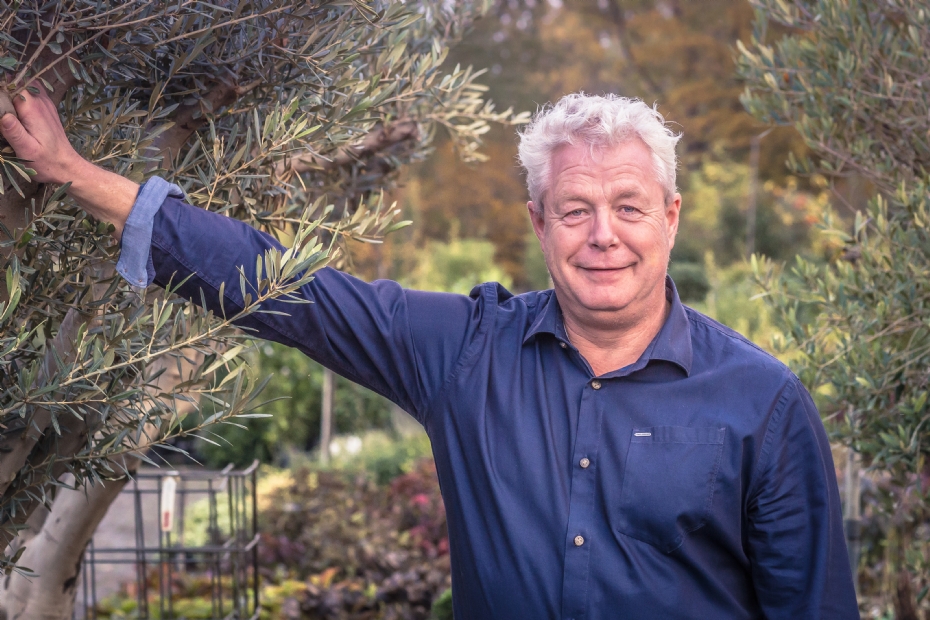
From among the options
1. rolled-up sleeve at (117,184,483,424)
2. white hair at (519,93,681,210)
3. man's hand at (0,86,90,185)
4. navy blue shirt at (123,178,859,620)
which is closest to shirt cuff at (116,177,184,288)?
rolled-up sleeve at (117,184,483,424)

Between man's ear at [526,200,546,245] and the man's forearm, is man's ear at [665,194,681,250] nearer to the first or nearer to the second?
man's ear at [526,200,546,245]

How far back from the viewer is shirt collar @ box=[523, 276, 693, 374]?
1.93 m

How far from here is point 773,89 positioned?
3.01 m

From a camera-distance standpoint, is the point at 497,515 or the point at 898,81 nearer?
the point at 497,515

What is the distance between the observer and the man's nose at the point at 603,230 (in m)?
1.90

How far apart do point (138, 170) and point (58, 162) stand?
16 centimetres

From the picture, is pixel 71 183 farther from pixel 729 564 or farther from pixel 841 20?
pixel 841 20

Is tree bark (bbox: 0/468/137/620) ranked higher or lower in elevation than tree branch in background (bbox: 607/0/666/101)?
lower

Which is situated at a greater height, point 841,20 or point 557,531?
point 841,20

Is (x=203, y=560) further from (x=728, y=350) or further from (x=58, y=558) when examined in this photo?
(x=728, y=350)

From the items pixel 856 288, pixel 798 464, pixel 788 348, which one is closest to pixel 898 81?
pixel 856 288

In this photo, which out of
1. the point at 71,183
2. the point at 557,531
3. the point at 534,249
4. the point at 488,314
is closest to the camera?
the point at 71,183

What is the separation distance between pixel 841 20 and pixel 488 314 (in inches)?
63.4

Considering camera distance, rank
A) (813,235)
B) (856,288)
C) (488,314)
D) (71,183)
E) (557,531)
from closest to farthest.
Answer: (71,183) < (557,531) < (488,314) < (856,288) < (813,235)
